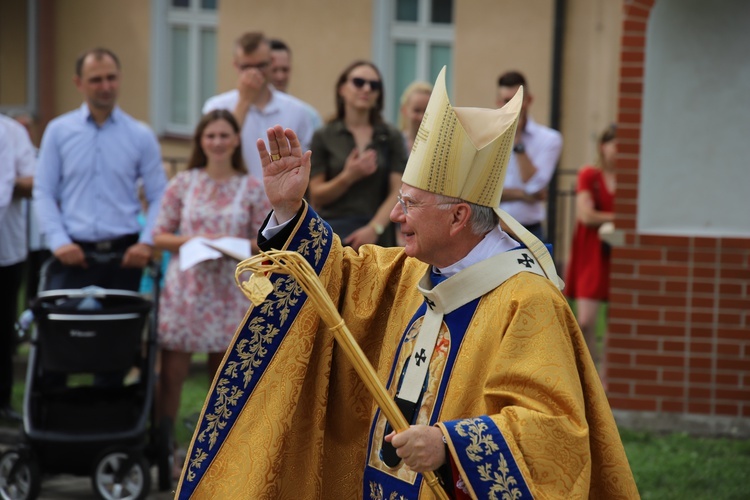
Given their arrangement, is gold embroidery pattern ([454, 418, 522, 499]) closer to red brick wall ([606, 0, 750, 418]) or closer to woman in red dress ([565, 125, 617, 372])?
red brick wall ([606, 0, 750, 418])

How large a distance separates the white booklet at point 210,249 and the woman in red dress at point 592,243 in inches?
105

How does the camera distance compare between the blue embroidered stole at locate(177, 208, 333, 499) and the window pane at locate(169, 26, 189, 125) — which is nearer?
the blue embroidered stole at locate(177, 208, 333, 499)

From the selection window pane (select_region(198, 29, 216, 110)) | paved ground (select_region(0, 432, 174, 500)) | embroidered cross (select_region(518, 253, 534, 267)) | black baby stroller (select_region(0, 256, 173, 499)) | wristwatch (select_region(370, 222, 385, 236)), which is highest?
window pane (select_region(198, 29, 216, 110))

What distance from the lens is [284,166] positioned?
4059 millimetres

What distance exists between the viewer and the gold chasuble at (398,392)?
141 inches

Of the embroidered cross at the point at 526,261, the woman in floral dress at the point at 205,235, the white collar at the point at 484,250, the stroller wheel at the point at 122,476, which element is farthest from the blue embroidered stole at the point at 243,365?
the woman in floral dress at the point at 205,235

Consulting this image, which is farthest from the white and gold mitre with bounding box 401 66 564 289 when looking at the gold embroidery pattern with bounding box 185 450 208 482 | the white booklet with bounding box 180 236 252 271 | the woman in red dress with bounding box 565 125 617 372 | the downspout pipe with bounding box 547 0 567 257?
the downspout pipe with bounding box 547 0 567 257

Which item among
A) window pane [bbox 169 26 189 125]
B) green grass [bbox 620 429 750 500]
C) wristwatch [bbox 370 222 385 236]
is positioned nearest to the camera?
green grass [bbox 620 429 750 500]

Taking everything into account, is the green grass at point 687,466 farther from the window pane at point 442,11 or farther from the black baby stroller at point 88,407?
the window pane at point 442,11

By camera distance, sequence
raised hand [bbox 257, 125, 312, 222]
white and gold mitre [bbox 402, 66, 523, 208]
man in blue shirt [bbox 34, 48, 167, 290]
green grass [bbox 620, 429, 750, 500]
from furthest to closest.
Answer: man in blue shirt [bbox 34, 48, 167, 290] → green grass [bbox 620, 429, 750, 500] → raised hand [bbox 257, 125, 312, 222] → white and gold mitre [bbox 402, 66, 523, 208]

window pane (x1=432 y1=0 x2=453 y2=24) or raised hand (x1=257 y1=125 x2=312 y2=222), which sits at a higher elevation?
window pane (x1=432 y1=0 x2=453 y2=24)

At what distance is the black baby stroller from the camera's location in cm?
642

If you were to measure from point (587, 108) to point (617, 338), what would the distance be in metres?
6.37

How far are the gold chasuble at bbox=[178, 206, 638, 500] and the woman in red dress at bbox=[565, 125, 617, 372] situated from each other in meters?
4.55
